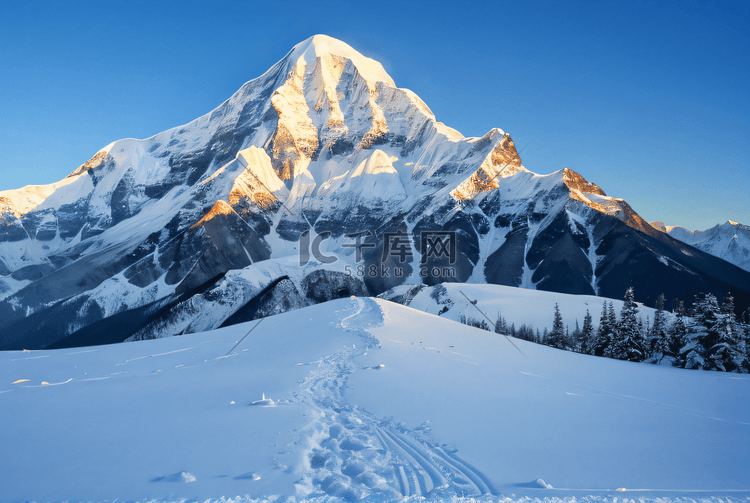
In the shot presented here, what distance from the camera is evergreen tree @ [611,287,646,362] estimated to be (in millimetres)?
31219

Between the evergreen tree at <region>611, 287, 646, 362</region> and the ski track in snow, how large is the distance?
3076 centimetres

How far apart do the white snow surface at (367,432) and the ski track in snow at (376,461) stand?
0.03 m

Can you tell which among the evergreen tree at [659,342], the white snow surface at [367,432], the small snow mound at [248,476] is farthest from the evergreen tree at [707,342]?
the small snow mound at [248,476]

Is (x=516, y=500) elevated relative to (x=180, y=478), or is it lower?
lower

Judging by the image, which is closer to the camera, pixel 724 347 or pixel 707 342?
pixel 724 347

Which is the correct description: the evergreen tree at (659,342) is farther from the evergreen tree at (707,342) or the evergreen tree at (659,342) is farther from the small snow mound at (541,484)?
the small snow mound at (541,484)

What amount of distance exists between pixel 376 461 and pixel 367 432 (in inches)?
55.3

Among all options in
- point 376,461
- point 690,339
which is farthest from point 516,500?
point 690,339

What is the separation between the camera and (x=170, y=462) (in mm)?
6312

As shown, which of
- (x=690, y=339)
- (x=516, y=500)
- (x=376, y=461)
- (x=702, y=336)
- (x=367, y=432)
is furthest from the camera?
(x=690, y=339)

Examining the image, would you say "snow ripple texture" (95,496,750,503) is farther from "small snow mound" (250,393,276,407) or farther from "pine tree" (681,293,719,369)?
"pine tree" (681,293,719,369)

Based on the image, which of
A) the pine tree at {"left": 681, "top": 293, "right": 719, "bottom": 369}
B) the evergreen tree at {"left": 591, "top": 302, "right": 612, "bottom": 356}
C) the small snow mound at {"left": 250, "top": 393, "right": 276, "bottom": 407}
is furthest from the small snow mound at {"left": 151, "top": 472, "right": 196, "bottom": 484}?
the evergreen tree at {"left": 591, "top": 302, "right": 612, "bottom": 356}

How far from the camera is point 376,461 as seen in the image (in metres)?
6.47

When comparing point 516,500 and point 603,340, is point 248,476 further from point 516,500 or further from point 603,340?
point 603,340
